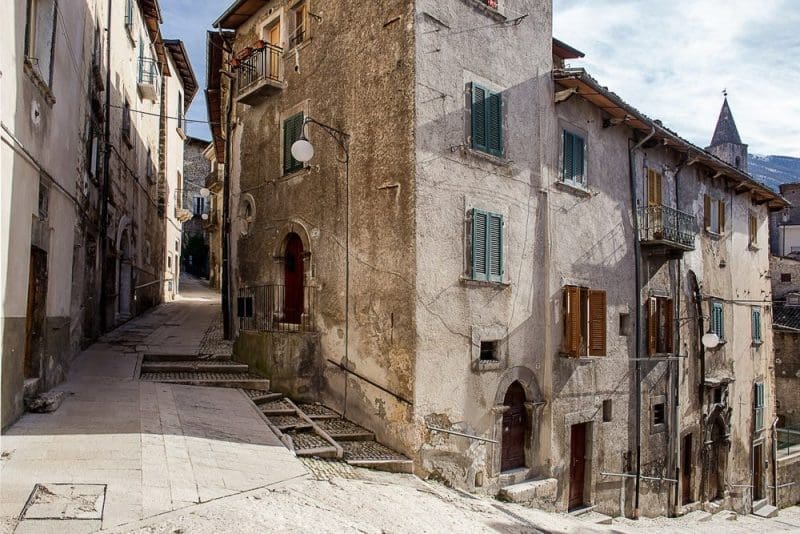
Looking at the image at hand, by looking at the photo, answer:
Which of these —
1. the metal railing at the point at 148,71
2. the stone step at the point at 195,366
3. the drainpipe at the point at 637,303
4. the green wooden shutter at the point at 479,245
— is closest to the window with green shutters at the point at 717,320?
the drainpipe at the point at 637,303

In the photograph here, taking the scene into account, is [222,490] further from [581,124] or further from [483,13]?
[581,124]

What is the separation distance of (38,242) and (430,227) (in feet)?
19.4

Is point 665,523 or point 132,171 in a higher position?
point 132,171

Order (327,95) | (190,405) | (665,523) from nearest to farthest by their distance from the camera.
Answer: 1. (190,405)
2. (327,95)
3. (665,523)

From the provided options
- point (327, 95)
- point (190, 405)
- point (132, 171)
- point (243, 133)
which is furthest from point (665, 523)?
point (132, 171)

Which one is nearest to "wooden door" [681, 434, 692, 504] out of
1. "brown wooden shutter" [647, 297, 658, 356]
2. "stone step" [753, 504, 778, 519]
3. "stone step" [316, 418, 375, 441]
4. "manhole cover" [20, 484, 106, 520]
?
"brown wooden shutter" [647, 297, 658, 356]

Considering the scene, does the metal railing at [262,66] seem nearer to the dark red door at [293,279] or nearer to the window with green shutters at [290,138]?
the window with green shutters at [290,138]

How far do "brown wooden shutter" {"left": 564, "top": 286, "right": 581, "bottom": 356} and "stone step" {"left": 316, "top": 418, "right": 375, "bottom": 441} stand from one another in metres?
4.63

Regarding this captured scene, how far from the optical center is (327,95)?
1303 cm

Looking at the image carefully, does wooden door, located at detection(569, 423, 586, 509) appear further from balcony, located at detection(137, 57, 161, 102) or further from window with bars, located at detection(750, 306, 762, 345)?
balcony, located at detection(137, 57, 161, 102)

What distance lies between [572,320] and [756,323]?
12.8 metres

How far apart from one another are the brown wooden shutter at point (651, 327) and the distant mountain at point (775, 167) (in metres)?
169

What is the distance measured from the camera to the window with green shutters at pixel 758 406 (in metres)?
21.7

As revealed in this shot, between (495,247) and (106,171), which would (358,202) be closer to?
(495,247)
